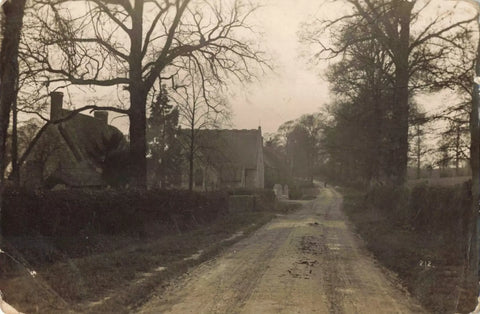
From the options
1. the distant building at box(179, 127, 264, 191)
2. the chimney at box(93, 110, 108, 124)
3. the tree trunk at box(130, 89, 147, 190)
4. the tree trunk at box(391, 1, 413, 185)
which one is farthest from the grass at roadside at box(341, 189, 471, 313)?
the chimney at box(93, 110, 108, 124)

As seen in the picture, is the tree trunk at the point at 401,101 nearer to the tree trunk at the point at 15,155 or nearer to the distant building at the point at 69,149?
the distant building at the point at 69,149

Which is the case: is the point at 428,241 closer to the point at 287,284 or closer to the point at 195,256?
the point at 287,284

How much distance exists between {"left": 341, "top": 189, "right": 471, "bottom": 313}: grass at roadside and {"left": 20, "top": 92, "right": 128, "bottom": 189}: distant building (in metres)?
6.53

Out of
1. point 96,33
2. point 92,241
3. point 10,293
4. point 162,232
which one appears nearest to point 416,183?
point 162,232

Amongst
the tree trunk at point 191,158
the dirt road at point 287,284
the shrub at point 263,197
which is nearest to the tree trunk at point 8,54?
the dirt road at point 287,284

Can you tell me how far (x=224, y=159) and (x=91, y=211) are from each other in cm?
611

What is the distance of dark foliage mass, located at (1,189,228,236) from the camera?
31.2ft

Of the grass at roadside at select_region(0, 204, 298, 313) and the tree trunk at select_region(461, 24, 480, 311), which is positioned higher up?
the tree trunk at select_region(461, 24, 480, 311)

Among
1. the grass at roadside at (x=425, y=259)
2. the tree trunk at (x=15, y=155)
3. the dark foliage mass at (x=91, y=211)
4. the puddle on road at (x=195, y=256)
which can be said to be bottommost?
the puddle on road at (x=195, y=256)

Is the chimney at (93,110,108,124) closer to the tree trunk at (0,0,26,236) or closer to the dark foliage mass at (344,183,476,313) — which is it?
the tree trunk at (0,0,26,236)

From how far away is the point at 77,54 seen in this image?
877 cm

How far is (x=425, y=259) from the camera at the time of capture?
30.1ft

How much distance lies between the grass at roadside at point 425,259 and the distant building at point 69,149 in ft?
21.4

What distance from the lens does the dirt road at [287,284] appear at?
21.3 ft
